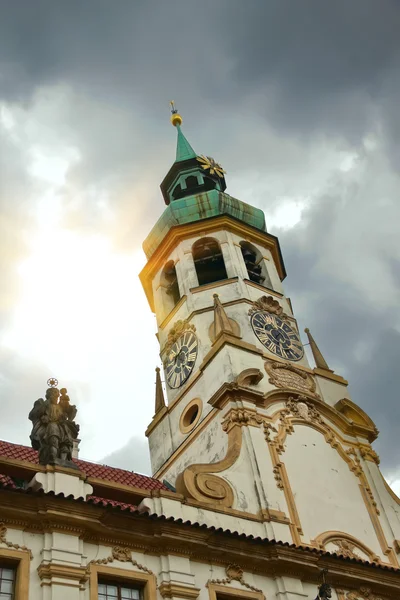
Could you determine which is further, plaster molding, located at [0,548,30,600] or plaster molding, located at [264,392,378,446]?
plaster molding, located at [264,392,378,446]

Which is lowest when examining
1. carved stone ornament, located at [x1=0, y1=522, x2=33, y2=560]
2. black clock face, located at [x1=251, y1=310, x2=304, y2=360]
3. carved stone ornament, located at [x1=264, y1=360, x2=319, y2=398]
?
carved stone ornament, located at [x1=0, y1=522, x2=33, y2=560]

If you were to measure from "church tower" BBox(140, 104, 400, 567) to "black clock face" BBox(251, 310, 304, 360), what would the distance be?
0.05 metres

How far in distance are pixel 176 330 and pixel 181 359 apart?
1204mm

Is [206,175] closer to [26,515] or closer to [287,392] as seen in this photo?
[287,392]

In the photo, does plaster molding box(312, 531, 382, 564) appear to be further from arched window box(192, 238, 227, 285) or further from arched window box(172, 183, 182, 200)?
arched window box(172, 183, 182, 200)

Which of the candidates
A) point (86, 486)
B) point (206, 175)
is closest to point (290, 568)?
point (86, 486)

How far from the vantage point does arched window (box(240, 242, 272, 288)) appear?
26888 mm

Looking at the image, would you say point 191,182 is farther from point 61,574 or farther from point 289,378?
point 61,574

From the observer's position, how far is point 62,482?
14.8 m

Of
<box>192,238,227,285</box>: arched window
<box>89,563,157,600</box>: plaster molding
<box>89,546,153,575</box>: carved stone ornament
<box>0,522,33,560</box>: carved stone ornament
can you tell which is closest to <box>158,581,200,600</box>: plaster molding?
<box>89,563,157,600</box>: plaster molding

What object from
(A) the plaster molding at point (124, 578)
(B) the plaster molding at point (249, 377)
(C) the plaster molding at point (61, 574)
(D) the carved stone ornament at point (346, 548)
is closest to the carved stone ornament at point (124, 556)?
(A) the plaster molding at point (124, 578)

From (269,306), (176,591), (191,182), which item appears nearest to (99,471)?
(176,591)

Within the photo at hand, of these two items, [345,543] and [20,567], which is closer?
[20,567]

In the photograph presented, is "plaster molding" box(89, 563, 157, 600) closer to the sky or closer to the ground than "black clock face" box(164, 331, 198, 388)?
closer to the ground
